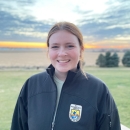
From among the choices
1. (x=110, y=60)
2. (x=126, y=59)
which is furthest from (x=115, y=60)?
(x=126, y=59)

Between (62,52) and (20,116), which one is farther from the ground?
(62,52)

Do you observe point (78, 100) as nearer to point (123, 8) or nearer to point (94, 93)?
point (94, 93)

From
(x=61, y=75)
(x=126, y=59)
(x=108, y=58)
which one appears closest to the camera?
(x=61, y=75)

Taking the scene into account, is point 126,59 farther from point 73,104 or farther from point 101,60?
point 73,104

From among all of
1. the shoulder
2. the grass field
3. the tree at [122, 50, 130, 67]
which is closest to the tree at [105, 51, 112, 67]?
the grass field

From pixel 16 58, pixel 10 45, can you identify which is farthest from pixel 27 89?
pixel 16 58

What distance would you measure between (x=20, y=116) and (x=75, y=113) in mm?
310

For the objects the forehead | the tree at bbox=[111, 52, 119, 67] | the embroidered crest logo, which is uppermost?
the forehead

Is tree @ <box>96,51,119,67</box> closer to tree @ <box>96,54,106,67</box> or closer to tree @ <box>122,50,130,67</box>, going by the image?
tree @ <box>96,54,106,67</box>

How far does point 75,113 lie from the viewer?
757 millimetres

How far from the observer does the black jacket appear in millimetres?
756

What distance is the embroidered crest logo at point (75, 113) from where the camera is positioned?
29.7 inches

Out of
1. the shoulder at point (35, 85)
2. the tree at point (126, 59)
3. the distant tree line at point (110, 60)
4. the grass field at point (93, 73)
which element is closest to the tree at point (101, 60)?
the distant tree line at point (110, 60)

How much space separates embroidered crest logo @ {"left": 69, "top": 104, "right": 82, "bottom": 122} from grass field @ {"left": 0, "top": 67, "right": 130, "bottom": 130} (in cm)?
92
